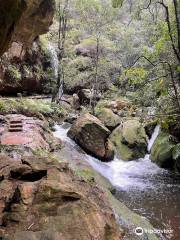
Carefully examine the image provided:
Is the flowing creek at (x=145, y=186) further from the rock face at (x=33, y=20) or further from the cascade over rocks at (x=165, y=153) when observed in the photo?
the rock face at (x=33, y=20)

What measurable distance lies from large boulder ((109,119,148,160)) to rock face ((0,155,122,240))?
30.0 ft

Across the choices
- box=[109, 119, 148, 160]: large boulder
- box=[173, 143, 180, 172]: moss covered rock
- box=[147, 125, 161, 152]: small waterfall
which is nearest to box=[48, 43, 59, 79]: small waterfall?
box=[109, 119, 148, 160]: large boulder

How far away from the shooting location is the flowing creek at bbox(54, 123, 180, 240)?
8812 millimetres

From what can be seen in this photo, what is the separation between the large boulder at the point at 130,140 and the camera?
47.7 ft

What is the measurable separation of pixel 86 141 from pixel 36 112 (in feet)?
10.9

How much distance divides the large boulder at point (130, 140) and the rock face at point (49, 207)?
9.14 m

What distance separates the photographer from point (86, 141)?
13.5 metres

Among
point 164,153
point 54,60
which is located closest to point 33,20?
point 164,153

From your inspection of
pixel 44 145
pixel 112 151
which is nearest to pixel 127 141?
pixel 112 151

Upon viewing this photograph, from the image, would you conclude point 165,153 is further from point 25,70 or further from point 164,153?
point 25,70

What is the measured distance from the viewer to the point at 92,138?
44.4ft

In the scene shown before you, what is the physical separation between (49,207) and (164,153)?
388 inches

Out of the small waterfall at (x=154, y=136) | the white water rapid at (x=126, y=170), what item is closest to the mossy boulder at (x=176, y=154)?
the white water rapid at (x=126, y=170)

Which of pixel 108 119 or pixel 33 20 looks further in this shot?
pixel 108 119
